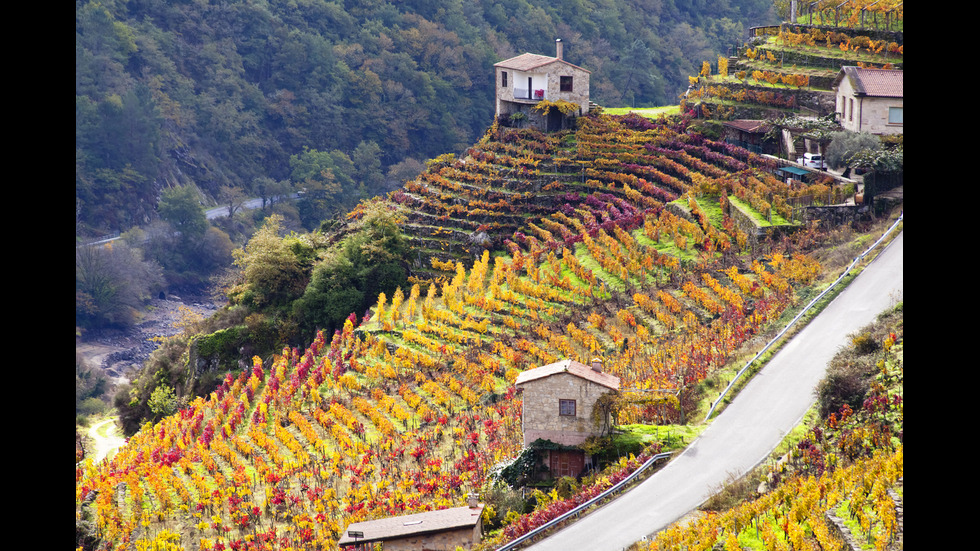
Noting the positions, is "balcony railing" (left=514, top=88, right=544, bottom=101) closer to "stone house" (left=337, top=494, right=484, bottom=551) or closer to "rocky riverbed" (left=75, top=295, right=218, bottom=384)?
"rocky riverbed" (left=75, top=295, right=218, bottom=384)

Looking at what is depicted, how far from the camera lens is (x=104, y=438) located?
151 ft

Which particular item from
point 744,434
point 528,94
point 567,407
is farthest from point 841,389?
point 528,94

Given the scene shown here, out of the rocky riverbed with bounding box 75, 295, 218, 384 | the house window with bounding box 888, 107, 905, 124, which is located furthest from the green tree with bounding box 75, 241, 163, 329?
the house window with bounding box 888, 107, 905, 124

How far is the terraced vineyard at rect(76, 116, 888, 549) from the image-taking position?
25.0 m

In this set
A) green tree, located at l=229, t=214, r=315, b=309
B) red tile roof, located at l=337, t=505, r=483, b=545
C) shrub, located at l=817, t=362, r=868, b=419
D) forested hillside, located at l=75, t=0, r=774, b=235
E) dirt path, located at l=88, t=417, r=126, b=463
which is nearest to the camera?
red tile roof, located at l=337, t=505, r=483, b=545

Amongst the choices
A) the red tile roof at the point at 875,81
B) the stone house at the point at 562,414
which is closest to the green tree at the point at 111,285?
the red tile roof at the point at 875,81

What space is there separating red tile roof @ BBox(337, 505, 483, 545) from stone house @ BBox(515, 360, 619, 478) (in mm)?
2266

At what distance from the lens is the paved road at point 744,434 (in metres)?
18.8

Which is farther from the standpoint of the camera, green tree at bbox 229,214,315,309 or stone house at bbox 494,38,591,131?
stone house at bbox 494,38,591,131

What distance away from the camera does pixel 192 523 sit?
2564 cm

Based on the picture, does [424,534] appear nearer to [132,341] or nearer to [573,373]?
[573,373]

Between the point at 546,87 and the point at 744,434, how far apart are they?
29950 millimetres

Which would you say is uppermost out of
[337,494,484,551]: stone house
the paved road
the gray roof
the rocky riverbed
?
the gray roof
